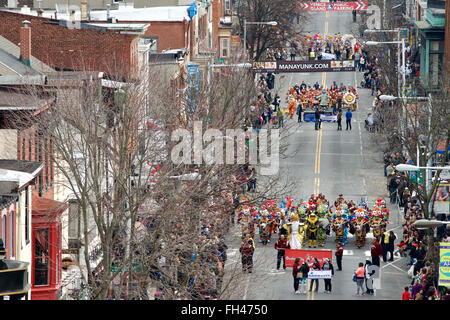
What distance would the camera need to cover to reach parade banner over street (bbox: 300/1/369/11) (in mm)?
114875

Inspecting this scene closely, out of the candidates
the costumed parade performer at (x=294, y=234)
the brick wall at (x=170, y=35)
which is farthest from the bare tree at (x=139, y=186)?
the brick wall at (x=170, y=35)

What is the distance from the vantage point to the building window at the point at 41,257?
109ft

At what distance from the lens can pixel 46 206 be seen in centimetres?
3409

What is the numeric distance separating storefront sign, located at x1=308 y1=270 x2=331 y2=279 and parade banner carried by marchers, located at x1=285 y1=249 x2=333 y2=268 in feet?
7.66

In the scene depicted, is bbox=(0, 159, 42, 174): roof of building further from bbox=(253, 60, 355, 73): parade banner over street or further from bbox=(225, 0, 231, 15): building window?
bbox=(225, 0, 231, 15): building window

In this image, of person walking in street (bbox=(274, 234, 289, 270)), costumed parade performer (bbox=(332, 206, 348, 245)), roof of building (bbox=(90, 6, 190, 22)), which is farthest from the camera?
roof of building (bbox=(90, 6, 190, 22))

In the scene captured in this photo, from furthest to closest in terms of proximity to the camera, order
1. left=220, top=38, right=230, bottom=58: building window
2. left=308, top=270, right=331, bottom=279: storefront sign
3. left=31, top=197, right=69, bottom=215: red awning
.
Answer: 1. left=220, top=38, right=230, bottom=58: building window
2. left=308, top=270, right=331, bottom=279: storefront sign
3. left=31, top=197, right=69, bottom=215: red awning

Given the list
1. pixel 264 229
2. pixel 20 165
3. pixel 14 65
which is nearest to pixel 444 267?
pixel 20 165

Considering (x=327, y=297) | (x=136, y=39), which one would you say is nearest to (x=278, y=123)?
(x=136, y=39)

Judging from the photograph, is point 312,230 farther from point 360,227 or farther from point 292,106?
point 292,106

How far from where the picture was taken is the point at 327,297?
3641cm

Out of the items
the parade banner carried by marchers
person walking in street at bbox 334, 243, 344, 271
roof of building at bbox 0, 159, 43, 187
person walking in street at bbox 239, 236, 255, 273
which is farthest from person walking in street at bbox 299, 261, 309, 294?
roof of building at bbox 0, 159, 43, 187

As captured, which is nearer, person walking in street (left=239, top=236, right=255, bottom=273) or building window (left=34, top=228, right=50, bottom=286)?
building window (left=34, top=228, right=50, bottom=286)

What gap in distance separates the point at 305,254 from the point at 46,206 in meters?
10.5
